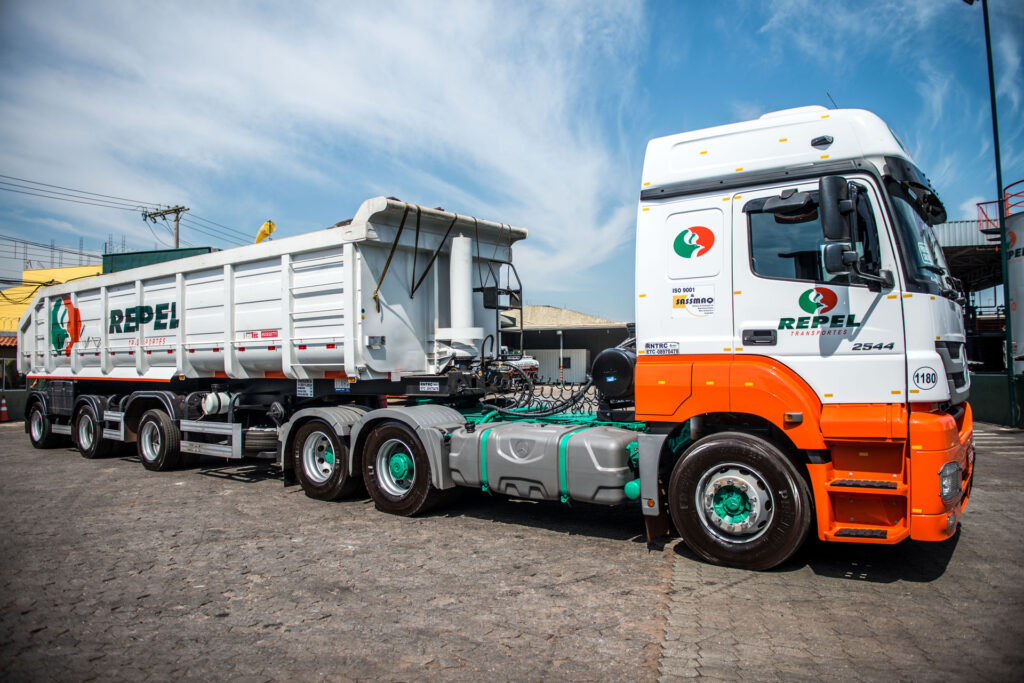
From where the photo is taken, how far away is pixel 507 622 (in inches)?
165

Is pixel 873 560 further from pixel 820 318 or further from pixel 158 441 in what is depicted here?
pixel 158 441

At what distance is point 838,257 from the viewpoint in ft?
14.7

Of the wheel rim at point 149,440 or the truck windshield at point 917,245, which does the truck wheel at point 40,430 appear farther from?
the truck windshield at point 917,245

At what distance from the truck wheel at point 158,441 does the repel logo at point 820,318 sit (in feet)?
29.2

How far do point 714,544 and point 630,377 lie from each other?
5.57ft

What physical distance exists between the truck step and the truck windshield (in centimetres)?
178

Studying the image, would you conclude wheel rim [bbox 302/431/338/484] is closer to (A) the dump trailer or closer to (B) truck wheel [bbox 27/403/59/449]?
(A) the dump trailer

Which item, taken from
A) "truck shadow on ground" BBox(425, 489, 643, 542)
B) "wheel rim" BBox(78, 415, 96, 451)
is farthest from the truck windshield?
"wheel rim" BBox(78, 415, 96, 451)

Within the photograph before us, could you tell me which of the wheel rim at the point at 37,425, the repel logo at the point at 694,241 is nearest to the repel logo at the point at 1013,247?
the repel logo at the point at 694,241

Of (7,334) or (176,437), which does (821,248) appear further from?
(7,334)

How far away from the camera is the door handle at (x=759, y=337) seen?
4934mm

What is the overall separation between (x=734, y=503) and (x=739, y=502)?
0.12ft

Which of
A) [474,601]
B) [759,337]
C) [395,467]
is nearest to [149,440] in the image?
[395,467]

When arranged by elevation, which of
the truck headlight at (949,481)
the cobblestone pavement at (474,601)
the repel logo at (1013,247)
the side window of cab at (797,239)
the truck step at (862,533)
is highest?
the repel logo at (1013,247)
